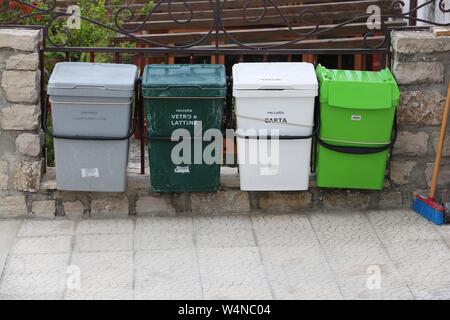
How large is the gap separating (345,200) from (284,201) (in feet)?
1.58

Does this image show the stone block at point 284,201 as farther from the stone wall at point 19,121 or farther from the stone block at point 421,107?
the stone wall at point 19,121

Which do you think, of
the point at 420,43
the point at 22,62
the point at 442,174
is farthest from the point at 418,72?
the point at 22,62

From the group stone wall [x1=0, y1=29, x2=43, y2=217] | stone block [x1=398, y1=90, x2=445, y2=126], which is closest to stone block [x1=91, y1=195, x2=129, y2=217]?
stone wall [x1=0, y1=29, x2=43, y2=217]

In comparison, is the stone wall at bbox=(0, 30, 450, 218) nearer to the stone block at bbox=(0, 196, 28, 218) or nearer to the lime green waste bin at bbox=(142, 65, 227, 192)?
the stone block at bbox=(0, 196, 28, 218)

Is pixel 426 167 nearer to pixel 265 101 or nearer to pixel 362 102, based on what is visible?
pixel 362 102

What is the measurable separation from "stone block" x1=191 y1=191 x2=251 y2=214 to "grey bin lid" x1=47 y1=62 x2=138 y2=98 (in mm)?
1027

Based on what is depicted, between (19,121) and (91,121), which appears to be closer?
(91,121)

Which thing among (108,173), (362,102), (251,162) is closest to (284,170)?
(251,162)

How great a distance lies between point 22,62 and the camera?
21.9ft

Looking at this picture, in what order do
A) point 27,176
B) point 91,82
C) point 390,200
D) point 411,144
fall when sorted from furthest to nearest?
point 390,200 < point 411,144 < point 27,176 < point 91,82

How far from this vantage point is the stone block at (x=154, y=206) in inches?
273

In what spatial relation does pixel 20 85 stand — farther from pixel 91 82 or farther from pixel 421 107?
pixel 421 107

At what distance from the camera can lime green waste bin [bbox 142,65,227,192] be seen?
254 inches

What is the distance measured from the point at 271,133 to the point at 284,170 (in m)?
0.32
